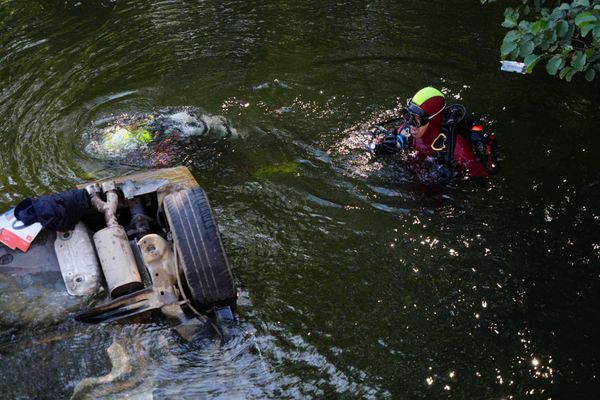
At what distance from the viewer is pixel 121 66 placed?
400 inches

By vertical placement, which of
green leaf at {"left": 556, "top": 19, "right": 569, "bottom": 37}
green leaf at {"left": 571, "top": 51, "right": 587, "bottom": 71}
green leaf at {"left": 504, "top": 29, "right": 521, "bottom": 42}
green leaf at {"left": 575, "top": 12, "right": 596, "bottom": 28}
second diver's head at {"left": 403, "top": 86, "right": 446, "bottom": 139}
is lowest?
second diver's head at {"left": 403, "top": 86, "right": 446, "bottom": 139}

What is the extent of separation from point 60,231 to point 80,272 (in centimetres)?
38

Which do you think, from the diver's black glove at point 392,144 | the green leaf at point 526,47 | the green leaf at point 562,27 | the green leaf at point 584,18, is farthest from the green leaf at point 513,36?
the diver's black glove at point 392,144

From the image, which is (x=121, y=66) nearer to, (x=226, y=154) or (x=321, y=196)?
(x=226, y=154)

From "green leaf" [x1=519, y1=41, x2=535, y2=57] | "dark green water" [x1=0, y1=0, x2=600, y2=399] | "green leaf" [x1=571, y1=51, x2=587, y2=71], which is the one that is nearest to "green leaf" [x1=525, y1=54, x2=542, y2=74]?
"green leaf" [x1=519, y1=41, x2=535, y2=57]

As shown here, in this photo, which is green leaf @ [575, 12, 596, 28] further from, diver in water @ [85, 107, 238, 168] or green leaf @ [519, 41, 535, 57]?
diver in water @ [85, 107, 238, 168]

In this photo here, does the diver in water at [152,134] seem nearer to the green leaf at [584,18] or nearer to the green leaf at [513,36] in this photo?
the green leaf at [513,36]

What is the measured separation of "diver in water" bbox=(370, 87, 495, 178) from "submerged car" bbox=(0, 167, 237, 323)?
294 cm

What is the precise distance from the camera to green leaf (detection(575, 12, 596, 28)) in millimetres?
3764

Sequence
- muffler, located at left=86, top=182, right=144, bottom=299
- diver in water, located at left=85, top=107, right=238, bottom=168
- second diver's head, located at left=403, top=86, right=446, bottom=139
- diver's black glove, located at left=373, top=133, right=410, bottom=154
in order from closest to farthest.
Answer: muffler, located at left=86, top=182, right=144, bottom=299, second diver's head, located at left=403, top=86, right=446, bottom=139, diver's black glove, located at left=373, top=133, right=410, bottom=154, diver in water, located at left=85, top=107, right=238, bottom=168

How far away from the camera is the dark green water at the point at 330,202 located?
4406 millimetres

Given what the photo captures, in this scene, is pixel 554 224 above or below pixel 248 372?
below

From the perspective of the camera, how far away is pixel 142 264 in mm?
4684

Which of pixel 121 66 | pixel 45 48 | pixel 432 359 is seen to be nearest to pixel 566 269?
pixel 432 359
